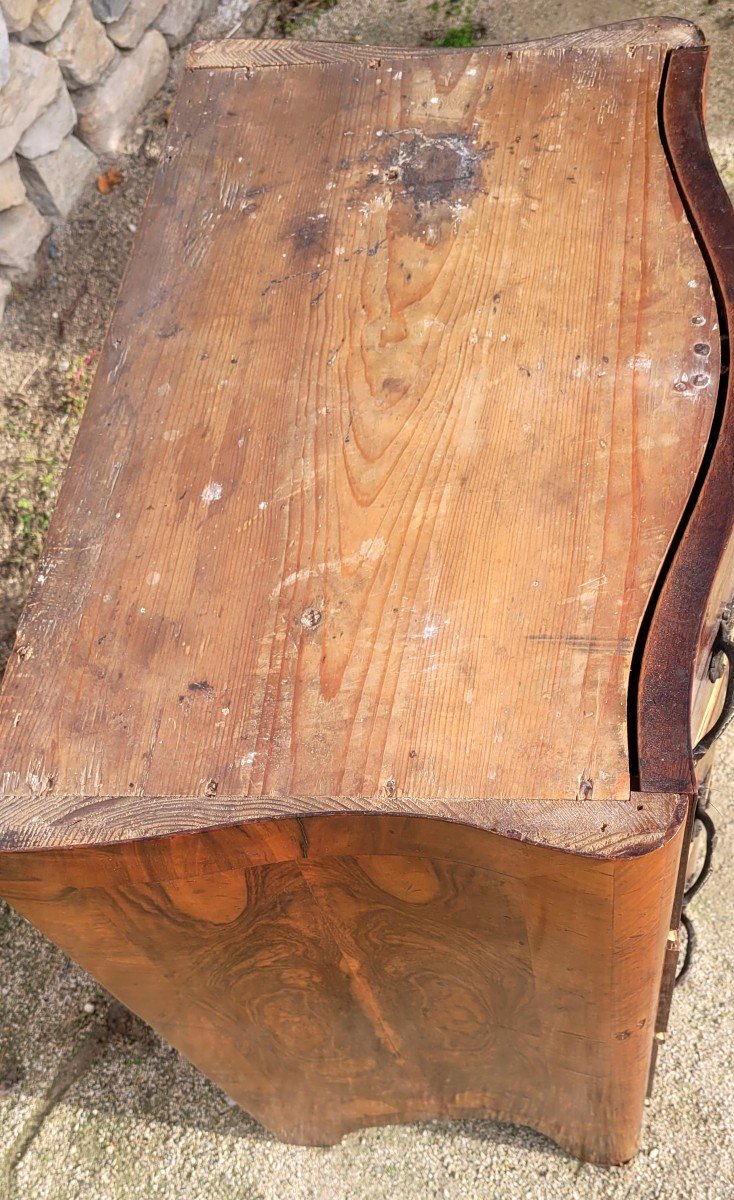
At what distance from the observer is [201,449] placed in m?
1.20

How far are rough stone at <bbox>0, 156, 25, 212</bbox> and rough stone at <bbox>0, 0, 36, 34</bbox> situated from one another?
28 cm

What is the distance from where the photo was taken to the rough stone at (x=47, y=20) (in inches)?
96.8

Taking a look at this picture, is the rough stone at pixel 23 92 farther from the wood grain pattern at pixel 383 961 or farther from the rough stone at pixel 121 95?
the wood grain pattern at pixel 383 961

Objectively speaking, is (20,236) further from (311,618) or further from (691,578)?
(691,578)

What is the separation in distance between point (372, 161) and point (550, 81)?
277 mm

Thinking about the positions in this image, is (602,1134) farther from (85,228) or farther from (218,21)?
(218,21)

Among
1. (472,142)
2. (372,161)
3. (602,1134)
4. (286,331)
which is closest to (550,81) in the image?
(472,142)

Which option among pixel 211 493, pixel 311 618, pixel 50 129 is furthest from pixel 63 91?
pixel 311 618

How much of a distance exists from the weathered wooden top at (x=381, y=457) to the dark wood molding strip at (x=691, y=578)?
0.02m

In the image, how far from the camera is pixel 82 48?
264 cm

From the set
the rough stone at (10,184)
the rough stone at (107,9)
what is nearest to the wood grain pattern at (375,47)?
the rough stone at (10,184)

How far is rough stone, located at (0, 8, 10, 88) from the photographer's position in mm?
2297

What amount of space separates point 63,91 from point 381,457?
201cm

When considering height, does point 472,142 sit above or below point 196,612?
above
